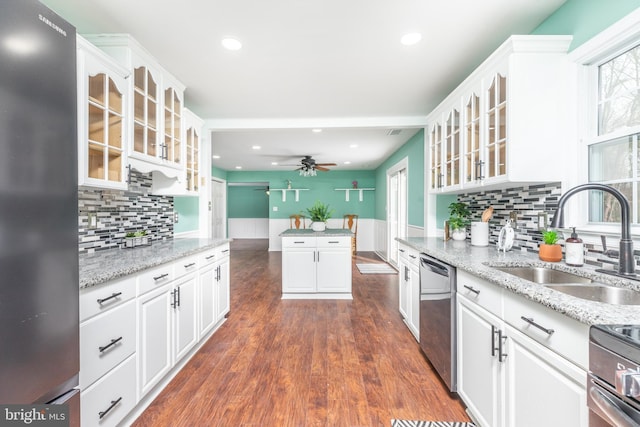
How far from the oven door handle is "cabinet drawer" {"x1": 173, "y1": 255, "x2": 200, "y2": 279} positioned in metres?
2.19

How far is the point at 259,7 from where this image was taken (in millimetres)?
1673

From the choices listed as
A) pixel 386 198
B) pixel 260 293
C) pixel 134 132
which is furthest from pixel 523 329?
pixel 386 198

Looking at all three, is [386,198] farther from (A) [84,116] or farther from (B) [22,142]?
(B) [22,142]

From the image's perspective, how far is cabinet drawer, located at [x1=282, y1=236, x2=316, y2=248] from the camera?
3697 millimetres

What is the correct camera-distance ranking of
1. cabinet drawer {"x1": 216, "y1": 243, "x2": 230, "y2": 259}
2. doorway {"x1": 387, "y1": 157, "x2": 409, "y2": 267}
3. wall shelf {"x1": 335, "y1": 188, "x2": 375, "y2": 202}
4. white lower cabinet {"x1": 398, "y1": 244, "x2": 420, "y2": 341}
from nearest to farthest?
white lower cabinet {"x1": 398, "y1": 244, "x2": 420, "y2": 341} < cabinet drawer {"x1": 216, "y1": 243, "x2": 230, "y2": 259} < doorway {"x1": 387, "y1": 157, "x2": 409, "y2": 267} < wall shelf {"x1": 335, "y1": 188, "x2": 375, "y2": 202}

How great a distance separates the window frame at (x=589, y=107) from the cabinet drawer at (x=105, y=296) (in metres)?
2.62

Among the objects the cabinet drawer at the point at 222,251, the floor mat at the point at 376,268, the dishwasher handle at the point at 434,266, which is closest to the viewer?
the dishwasher handle at the point at 434,266

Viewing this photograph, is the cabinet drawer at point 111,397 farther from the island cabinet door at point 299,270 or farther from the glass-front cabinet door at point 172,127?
the island cabinet door at point 299,270

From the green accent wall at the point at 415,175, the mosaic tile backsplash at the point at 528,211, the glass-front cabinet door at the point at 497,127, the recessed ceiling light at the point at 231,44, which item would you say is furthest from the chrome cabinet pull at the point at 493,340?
the green accent wall at the point at 415,175

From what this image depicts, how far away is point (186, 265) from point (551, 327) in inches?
86.4

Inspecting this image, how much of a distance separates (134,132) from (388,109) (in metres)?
2.65

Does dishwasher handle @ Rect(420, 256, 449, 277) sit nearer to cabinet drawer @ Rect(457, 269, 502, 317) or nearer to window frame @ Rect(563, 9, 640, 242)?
cabinet drawer @ Rect(457, 269, 502, 317)

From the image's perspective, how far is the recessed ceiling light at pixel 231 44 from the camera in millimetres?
1983

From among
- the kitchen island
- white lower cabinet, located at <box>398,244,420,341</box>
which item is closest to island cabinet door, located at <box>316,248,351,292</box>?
the kitchen island
